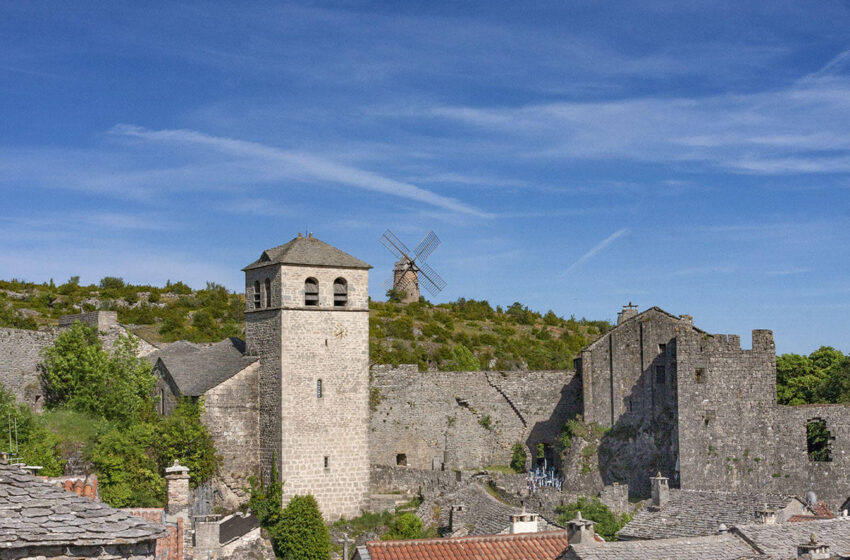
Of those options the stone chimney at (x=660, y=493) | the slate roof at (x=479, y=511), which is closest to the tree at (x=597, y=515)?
the slate roof at (x=479, y=511)

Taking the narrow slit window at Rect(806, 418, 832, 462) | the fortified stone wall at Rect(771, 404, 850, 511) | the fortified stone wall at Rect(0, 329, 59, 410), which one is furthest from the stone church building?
the narrow slit window at Rect(806, 418, 832, 462)

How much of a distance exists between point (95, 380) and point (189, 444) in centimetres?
517

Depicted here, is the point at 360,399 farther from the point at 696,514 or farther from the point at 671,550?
the point at 671,550

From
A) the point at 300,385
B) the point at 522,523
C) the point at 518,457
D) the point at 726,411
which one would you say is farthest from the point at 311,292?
the point at 726,411

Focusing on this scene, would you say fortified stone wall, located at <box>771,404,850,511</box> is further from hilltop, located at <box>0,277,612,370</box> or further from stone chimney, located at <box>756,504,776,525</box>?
hilltop, located at <box>0,277,612,370</box>

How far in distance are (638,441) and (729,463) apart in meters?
3.30

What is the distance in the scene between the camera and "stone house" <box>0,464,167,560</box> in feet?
28.2

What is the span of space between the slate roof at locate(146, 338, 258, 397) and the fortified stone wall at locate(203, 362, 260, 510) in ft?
1.22

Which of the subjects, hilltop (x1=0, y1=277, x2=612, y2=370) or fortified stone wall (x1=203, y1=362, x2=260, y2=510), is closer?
fortified stone wall (x1=203, y1=362, x2=260, y2=510)

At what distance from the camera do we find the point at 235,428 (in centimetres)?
3528

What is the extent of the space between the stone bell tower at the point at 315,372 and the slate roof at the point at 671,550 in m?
17.7

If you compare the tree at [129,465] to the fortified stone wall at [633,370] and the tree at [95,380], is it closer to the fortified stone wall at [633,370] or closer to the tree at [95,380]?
the tree at [95,380]

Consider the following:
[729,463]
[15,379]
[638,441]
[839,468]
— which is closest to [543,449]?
[638,441]

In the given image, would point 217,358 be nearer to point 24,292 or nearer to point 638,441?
point 638,441
